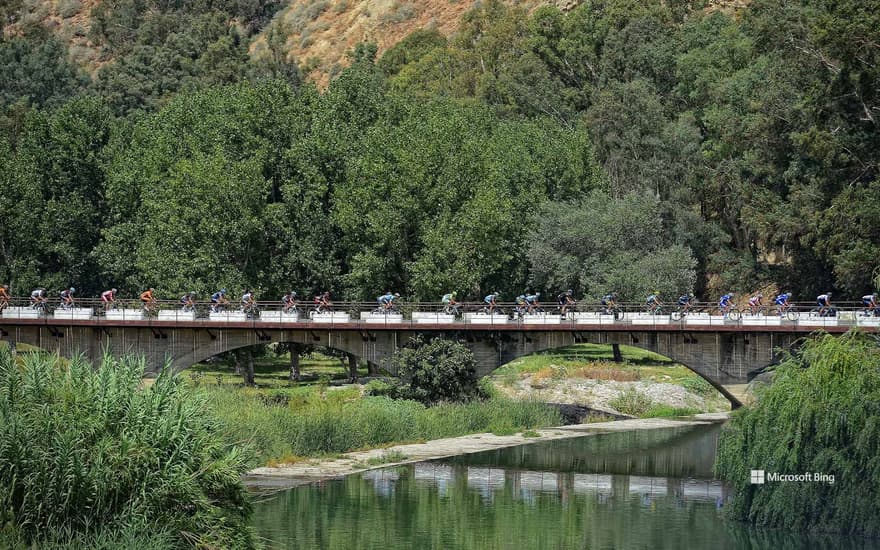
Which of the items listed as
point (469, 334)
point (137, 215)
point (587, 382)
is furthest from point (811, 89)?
point (137, 215)

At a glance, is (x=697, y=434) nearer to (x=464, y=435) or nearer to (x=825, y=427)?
(x=464, y=435)

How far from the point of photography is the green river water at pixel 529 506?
52.2m

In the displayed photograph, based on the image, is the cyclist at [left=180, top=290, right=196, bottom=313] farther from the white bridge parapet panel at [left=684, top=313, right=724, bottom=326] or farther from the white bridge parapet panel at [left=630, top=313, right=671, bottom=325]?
the white bridge parapet panel at [left=684, top=313, right=724, bottom=326]

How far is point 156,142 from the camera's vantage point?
354 ft

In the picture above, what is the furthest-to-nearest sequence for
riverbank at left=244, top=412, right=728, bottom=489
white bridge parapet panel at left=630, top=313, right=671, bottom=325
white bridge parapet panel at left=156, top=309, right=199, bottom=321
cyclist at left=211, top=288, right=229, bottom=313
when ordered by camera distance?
1. cyclist at left=211, top=288, right=229, bottom=313
2. white bridge parapet panel at left=156, top=309, right=199, bottom=321
3. white bridge parapet panel at left=630, top=313, right=671, bottom=325
4. riverbank at left=244, top=412, right=728, bottom=489

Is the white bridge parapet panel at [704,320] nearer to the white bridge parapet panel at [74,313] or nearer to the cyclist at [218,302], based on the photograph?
the cyclist at [218,302]

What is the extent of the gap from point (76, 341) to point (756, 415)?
159ft

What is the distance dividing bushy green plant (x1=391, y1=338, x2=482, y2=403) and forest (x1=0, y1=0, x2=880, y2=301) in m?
10.9

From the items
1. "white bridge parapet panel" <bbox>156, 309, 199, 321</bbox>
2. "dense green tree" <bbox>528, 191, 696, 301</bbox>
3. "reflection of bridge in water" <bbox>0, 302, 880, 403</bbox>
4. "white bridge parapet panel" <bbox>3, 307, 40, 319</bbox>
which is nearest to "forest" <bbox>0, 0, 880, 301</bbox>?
"dense green tree" <bbox>528, 191, 696, 301</bbox>

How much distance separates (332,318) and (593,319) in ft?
48.1

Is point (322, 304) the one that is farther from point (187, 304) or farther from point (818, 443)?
point (818, 443)

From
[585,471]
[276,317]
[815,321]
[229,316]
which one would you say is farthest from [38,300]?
[815,321]

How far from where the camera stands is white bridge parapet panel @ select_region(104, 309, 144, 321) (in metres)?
87.6

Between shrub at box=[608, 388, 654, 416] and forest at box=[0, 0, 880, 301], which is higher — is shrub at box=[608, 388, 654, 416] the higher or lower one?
the lower one
